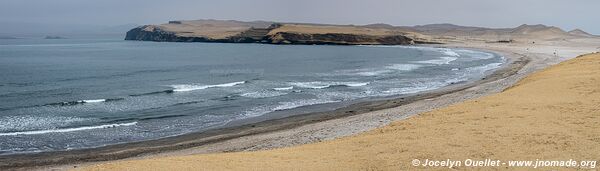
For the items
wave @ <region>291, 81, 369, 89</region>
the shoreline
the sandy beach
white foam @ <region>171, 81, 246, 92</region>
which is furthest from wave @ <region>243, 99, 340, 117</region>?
white foam @ <region>171, 81, 246, 92</region>

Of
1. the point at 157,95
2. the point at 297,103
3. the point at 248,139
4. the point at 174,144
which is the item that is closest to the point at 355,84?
the point at 297,103

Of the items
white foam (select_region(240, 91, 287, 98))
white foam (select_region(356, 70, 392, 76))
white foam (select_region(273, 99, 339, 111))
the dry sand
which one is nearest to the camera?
the dry sand

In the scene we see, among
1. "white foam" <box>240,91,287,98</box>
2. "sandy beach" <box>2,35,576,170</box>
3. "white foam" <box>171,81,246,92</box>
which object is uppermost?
"sandy beach" <box>2,35,576,170</box>

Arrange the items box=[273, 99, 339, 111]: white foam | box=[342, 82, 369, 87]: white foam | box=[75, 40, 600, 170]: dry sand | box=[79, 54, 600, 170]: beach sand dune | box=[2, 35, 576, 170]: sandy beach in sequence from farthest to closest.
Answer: box=[342, 82, 369, 87]: white foam, box=[273, 99, 339, 111]: white foam, box=[2, 35, 576, 170]: sandy beach, box=[75, 40, 600, 170]: dry sand, box=[79, 54, 600, 170]: beach sand dune

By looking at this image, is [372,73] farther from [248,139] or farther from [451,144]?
[451,144]

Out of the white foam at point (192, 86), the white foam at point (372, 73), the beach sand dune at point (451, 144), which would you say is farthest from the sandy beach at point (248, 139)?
the white foam at point (372, 73)

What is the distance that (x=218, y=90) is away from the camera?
1740 inches

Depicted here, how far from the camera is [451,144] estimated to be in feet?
49.3

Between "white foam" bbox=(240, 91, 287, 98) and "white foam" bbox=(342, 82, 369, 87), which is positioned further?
"white foam" bbox=(342, 82, 369, 87)

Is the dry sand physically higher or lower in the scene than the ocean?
higher

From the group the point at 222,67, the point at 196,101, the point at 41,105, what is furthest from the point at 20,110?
the point at 222,67

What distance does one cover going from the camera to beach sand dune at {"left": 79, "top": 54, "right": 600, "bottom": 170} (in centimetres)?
1371

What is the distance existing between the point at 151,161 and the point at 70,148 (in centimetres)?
1042

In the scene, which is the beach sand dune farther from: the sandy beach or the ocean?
the ocean
